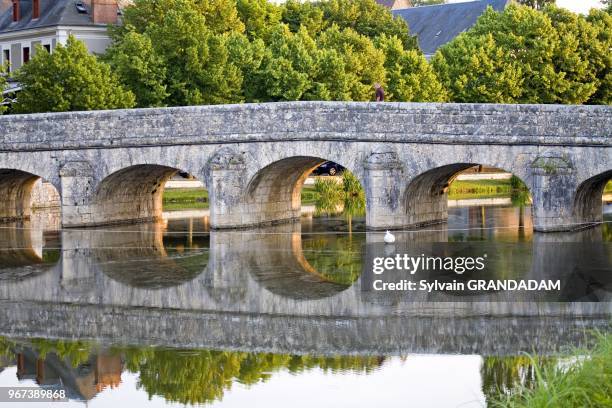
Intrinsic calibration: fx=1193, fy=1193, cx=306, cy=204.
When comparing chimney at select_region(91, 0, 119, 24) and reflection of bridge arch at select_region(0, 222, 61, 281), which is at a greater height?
chimney at select_region(91, 0, 119, 24)

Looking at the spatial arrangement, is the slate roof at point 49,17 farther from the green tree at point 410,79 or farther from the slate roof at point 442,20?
the slate roof at point 442,20

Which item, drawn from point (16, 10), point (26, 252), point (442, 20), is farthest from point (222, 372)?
point (442, 20)

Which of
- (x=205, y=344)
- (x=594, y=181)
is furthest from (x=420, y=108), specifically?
(x=205, y=344)

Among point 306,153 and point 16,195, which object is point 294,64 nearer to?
point 16,195

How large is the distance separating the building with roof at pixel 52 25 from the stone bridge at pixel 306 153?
59.5ft

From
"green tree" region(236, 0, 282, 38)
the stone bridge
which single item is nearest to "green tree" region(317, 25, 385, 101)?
"green tree" region(236, 0, 282, 38)

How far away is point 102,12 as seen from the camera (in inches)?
2085

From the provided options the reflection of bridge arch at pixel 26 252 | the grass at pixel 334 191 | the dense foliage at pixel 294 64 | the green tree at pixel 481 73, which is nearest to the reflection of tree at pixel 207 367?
the reflection of bridge arch at pixel 26 252

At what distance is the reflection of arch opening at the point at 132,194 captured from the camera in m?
33.3

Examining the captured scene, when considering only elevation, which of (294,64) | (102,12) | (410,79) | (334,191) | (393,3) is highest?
(393,3)

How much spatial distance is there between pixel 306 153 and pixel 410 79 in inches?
805

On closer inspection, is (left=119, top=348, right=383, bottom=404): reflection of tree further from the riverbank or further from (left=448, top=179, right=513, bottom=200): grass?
(left=448, top=179, right=513, bottom=200): grass

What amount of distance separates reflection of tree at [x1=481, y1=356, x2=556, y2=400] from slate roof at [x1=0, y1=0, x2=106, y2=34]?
131 ft

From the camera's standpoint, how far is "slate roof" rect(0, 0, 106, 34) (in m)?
52.6
